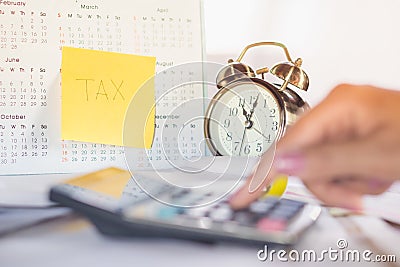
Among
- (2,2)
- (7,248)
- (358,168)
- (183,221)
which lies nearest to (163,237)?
(183,221)

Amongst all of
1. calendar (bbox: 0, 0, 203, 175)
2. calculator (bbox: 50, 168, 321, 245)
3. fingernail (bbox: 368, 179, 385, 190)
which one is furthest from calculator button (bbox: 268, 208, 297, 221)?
calendar (bbox: 0, 0, 203, 175)

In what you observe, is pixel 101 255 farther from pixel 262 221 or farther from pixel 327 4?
pixel 327 4

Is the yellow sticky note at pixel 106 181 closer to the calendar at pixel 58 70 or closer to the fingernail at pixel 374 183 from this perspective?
the calendar at pixel 58 70

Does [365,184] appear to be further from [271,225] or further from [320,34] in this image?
[320,34]

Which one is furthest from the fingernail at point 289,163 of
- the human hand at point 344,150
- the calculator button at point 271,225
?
the calculator button at point 271,225

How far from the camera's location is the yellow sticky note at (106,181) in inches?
19.8

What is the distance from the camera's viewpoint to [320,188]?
20.8 inches

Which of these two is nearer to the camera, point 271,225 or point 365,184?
point 271,225

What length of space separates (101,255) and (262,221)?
146mm

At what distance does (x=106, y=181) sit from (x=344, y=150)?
276mm

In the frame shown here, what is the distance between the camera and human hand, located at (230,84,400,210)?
0.49m

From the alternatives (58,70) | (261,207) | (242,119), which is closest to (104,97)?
(58,70)

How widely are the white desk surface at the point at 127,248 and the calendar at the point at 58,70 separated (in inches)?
7.8

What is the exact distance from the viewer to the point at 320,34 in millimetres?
741
